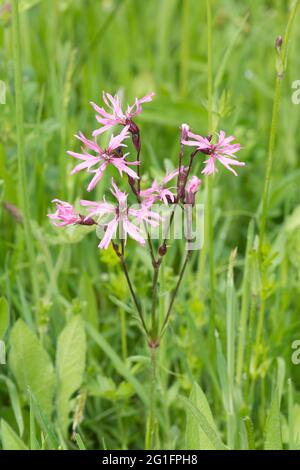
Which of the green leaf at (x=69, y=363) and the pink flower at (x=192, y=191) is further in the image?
the green leaf at (x=69, y=363)

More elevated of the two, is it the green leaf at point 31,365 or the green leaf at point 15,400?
the green leaf at point 31,365

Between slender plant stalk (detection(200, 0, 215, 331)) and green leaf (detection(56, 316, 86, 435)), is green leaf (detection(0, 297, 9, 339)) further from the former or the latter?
slender plant stalk (detection(200, 0, 215, 331))

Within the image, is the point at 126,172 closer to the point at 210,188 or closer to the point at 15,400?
the point at 210,188

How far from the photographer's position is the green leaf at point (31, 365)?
1.71 meters

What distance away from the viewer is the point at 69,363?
1.74 m

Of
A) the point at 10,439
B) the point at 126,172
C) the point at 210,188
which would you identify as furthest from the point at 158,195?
the point at 10,439

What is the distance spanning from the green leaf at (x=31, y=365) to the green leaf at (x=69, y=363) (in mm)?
22

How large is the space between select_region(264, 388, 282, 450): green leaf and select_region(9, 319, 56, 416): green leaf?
0.51 m

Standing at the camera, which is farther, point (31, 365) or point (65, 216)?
point (31, 365)

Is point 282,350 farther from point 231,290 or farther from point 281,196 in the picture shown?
point 281,196

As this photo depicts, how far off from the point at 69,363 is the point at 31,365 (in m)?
0.08

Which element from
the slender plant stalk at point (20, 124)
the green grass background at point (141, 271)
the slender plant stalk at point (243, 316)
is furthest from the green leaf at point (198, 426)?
the slender plant stalk at point (20, 124)

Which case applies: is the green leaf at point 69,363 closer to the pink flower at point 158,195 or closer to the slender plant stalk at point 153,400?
the slender plant stalk at point 153,400

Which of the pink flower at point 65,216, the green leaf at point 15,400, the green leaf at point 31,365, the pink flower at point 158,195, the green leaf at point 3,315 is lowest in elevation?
the green leaf at point 15,400
